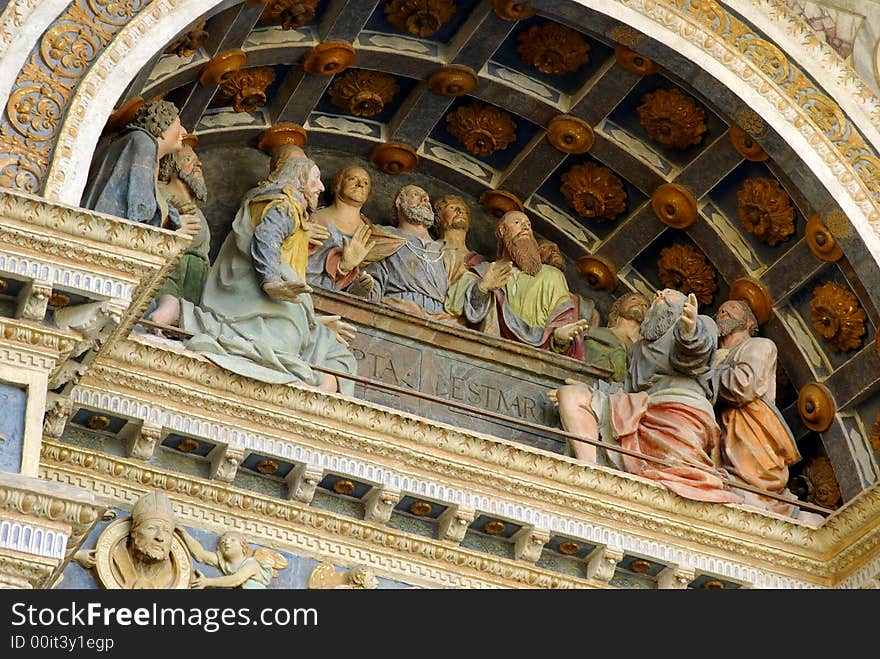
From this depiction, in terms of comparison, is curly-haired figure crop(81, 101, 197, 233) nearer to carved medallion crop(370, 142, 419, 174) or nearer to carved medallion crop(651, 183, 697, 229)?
carved medallion crop(370, 142, 419, 174)

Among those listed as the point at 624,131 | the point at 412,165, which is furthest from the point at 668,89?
the point at 412,165

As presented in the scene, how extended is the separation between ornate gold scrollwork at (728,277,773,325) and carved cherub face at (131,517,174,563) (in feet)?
16.2

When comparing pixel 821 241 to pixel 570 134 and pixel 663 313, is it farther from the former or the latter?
pixel 570 134

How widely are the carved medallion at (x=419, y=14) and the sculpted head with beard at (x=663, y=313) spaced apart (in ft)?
7.43

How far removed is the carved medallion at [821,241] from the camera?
15086mm

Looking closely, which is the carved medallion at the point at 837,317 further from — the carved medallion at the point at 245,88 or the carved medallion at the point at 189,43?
the carved medallion at the point at 189,43

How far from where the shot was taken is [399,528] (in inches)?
528

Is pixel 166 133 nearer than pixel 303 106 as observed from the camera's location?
Yes

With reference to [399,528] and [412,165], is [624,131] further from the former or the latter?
[399,528]

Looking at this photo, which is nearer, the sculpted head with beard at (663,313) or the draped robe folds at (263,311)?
the draped robe folds at (263,311)

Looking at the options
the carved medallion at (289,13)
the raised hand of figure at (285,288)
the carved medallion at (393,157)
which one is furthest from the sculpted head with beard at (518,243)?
the raised hand of figure at (285,288)

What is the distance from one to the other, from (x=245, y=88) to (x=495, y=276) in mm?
2017

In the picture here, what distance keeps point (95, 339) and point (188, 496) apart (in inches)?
45.4
